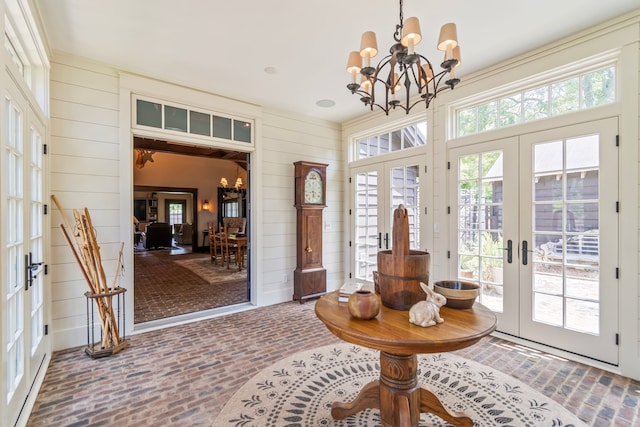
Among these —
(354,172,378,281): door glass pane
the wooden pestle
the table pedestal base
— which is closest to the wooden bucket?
the wooden pestle

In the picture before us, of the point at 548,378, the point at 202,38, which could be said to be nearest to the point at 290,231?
the point at 202,38

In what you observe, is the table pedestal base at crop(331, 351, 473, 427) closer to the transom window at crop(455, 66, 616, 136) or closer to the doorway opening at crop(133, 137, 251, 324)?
the transom window at crop(455, 66, 616, 136)

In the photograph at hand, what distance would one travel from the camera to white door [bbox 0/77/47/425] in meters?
1.76

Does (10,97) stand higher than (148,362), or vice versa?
(10,97)

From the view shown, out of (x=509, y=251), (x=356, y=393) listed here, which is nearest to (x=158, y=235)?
(x=356, y=393)

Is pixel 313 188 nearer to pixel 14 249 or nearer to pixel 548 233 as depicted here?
pixel 548 233

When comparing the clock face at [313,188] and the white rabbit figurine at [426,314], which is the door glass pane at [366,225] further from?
the white rabbit figurine at [426,314]

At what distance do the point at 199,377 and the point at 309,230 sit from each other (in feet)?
8.28

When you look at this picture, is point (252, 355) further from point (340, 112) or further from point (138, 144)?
point (138, 144)

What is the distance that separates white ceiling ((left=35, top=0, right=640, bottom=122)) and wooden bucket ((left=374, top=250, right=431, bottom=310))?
6.52 ft

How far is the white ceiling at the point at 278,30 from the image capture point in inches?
91.0

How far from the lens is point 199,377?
245 cm

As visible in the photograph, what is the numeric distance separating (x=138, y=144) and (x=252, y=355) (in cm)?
636

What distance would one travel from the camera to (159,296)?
479 centimetres
